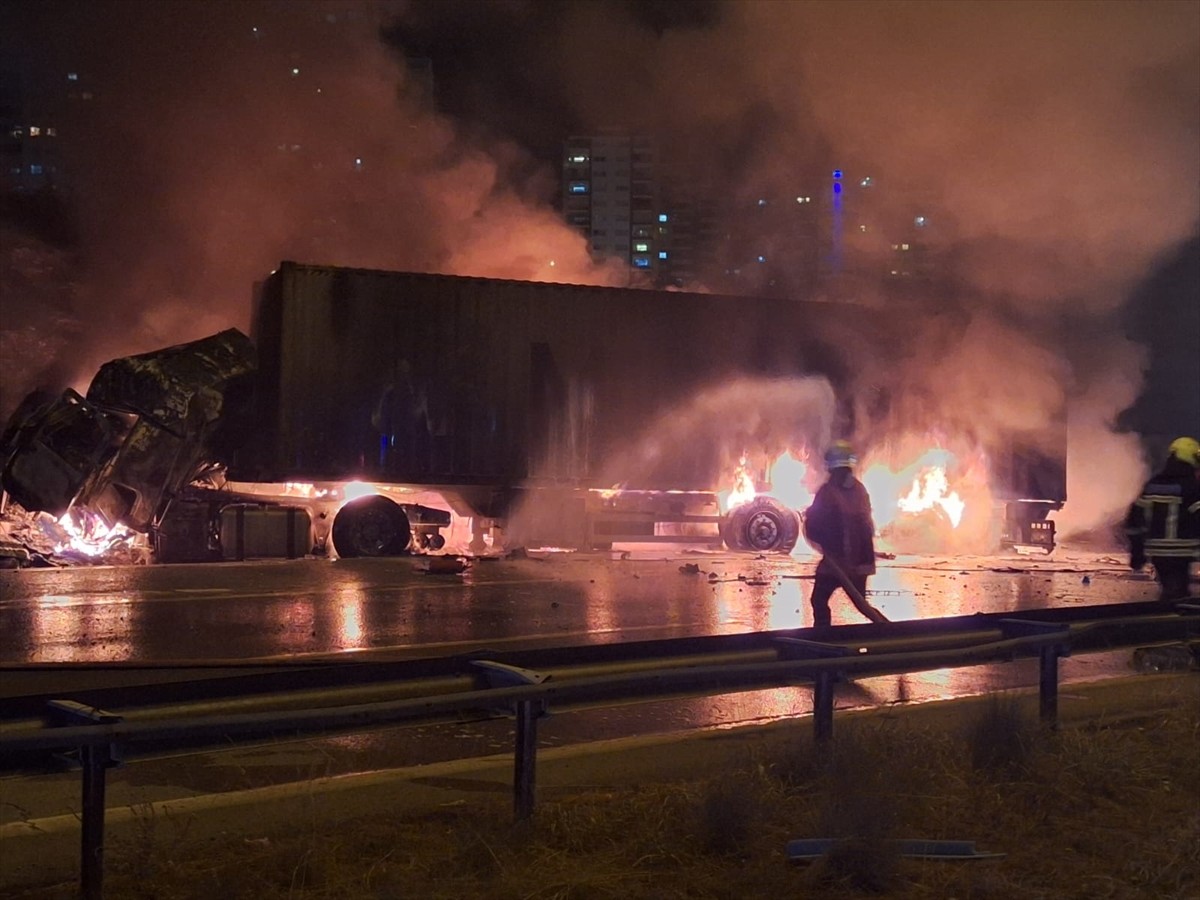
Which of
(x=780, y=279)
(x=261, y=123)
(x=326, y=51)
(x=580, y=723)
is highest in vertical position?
(x=326, y=51)

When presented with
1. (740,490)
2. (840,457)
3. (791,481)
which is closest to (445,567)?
(740,490)

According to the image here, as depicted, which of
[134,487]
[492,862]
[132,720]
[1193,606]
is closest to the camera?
[132,720]

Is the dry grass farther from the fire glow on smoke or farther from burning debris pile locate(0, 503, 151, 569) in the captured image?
the fire glow on smoke

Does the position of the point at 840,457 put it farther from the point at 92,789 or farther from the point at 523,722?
the point at 92,789

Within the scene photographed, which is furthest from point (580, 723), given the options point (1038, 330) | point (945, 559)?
point (1038, 330)

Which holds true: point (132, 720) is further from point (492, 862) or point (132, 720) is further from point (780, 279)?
point (780, 279)

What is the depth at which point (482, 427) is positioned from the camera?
54.2 feet

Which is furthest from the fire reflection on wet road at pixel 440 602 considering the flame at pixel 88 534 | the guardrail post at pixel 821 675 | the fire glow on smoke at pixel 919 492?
the guardrail post at pixel 821 675

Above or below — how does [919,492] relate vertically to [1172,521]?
above

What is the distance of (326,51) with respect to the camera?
89.2ft

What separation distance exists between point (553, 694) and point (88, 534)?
1219cm

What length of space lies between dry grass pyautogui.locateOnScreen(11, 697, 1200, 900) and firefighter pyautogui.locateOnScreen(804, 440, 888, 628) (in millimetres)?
2805

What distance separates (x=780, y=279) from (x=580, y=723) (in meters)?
23.6

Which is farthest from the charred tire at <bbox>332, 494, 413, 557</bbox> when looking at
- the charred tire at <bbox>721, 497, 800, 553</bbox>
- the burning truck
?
the charred tire at <bbox>721, 497, 800, 553</bbox>
